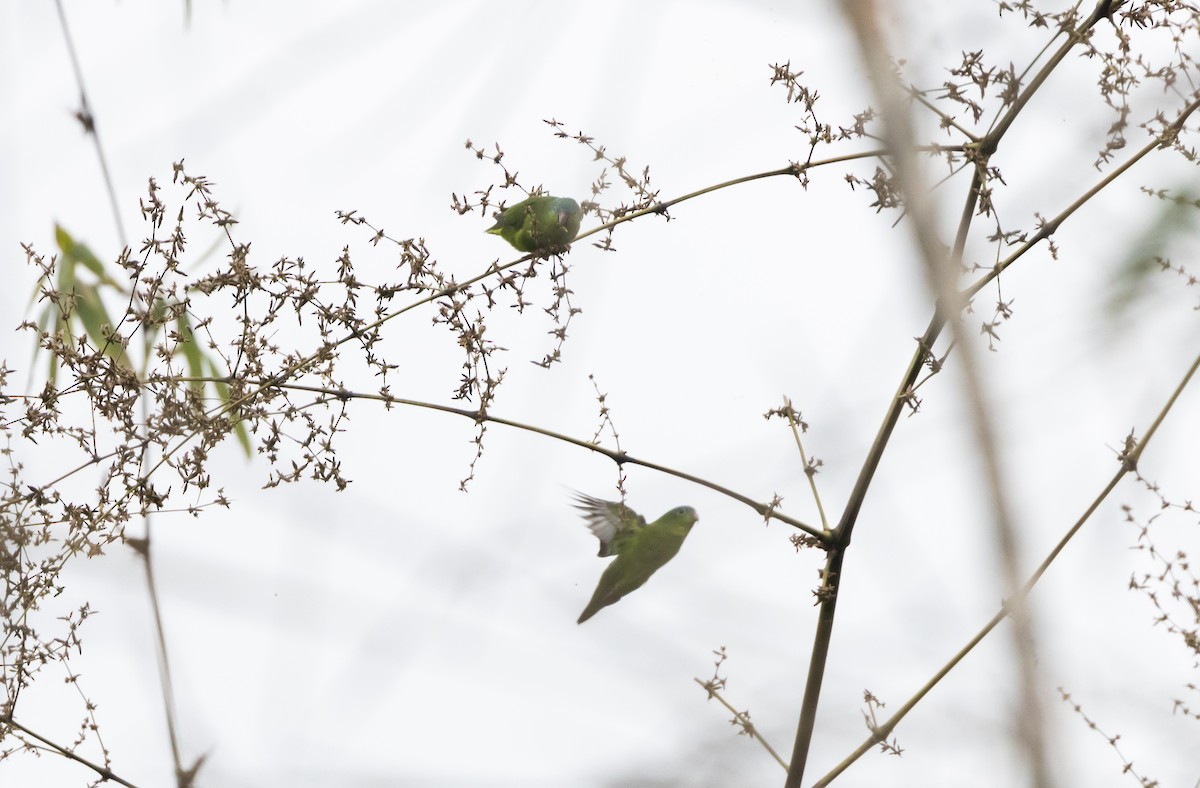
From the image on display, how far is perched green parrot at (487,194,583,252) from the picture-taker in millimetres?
1480

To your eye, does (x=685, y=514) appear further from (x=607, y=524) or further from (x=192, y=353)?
(x=192, y=353)

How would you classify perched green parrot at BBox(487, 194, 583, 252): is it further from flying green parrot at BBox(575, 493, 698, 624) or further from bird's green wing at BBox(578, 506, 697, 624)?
bird's green wing at BBox(578, 506, 697, 624)

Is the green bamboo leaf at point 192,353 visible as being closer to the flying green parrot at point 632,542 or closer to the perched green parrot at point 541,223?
the perched green parrot at point 541,223

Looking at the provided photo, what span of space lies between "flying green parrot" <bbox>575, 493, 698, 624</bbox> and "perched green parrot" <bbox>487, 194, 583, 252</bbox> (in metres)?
0.41

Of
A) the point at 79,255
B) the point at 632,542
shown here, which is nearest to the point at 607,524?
the point at 632,542

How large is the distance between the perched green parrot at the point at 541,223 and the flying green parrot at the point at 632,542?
0.41m

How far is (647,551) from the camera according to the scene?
1.91 m

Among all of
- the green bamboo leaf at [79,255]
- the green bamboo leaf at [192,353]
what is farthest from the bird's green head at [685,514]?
the green bamboo leaf at [79,255]

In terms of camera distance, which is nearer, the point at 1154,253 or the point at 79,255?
the point at 1154,253

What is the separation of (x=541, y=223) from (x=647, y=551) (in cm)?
66

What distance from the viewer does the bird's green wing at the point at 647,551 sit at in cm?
189

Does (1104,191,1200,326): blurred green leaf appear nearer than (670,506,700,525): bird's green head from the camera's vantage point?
Yes

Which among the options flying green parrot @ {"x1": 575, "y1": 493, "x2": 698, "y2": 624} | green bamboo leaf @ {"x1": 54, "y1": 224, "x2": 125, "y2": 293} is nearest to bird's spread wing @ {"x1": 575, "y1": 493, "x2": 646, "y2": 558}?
flying green parrot @ {"x1": 575, "y1": 493, "x2": 698, "y2": 624}

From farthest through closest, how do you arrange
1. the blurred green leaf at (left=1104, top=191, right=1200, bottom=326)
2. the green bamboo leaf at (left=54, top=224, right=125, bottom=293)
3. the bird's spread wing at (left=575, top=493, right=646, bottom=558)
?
the green bamboo leaf at (left=54, top=224, right=125, bottom=293) < the bird's spread wing at (left=575, top=493, right=646, bottom=558) < the blurred green leaf at (left=1104, top=191, right=1200, bottom=326)
